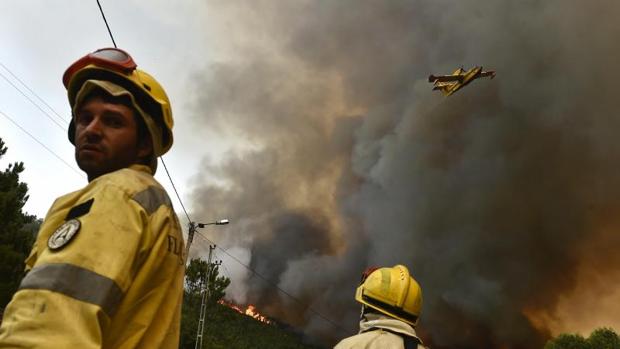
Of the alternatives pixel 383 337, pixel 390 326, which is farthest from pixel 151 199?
pixel 390 326

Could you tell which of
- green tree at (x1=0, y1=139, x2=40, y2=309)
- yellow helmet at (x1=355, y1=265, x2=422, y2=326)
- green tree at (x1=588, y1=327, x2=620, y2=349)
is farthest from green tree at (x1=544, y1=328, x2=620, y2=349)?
yellow helmet at (x1=355, y1=265, x2=422, y2=326)

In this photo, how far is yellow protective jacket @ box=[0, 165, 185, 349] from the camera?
1.18 metres

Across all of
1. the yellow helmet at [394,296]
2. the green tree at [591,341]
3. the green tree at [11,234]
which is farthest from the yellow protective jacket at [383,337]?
the green tree at [591,341]

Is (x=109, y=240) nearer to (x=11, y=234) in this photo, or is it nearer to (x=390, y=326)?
(x=390, y=326)

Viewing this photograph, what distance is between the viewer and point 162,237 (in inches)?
61.0

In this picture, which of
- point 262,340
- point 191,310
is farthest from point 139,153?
point 262,340

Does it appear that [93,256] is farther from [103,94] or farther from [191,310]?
[191,310]

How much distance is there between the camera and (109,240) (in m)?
1.34

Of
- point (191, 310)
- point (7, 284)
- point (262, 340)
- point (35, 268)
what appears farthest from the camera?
point (262, 340)

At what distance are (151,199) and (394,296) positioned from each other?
148 inches

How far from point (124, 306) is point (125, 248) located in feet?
0.64

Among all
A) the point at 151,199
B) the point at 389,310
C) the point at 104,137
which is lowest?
the point at 151,199

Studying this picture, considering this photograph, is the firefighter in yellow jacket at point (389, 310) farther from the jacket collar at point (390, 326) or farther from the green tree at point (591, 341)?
the green tree at point (591, 341)

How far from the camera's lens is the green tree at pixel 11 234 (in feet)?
73.5
